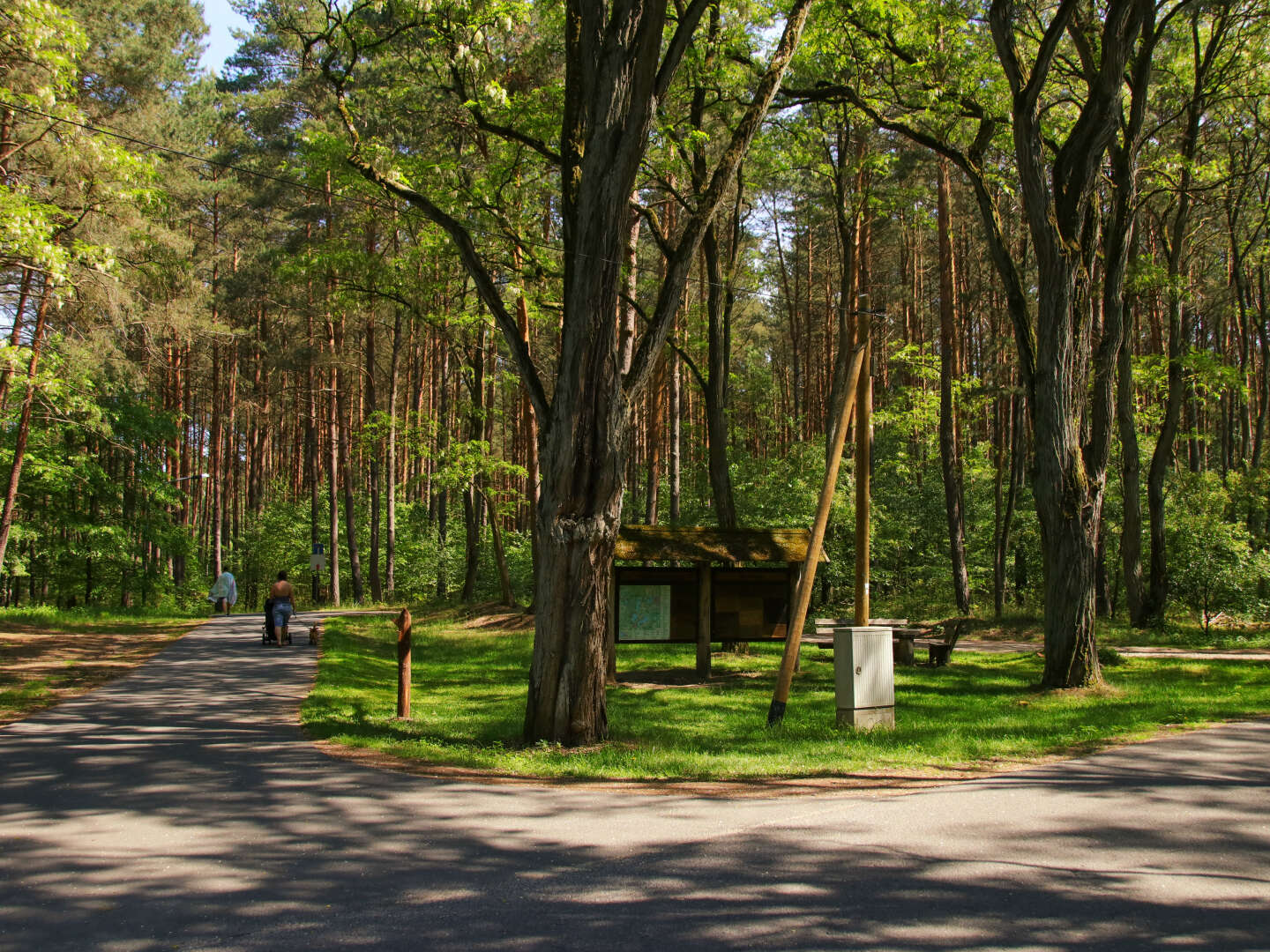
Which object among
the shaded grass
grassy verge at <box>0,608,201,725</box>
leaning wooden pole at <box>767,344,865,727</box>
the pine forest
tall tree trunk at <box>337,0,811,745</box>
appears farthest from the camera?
the shaded grass

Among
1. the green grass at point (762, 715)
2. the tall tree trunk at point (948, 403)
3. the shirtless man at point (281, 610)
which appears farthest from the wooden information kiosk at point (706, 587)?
the tall tree trunk at point (948, 403)

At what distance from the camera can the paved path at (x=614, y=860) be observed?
4.52m

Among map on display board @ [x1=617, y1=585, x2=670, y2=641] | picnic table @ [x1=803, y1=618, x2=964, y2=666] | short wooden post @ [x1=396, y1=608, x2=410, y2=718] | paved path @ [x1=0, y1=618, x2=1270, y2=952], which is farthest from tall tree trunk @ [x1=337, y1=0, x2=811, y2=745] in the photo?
picnic table @ [x1=803, y1=618, x2=964, y2=666]

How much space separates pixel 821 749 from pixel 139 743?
679 cm

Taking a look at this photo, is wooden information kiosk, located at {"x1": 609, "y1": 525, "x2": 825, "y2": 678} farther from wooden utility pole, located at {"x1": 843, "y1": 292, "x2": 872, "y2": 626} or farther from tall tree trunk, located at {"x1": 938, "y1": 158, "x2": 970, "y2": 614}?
tall tree trunk, located at {"x1": 938, "y1": 158, "x2": 970, "y2": 614}

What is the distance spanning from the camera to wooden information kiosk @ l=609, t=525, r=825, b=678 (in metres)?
14.4

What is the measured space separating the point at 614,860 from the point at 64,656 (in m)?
15.4

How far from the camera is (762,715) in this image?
40.2 ft

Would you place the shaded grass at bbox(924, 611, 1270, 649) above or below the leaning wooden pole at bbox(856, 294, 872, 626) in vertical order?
below

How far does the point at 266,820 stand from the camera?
654 centimetres

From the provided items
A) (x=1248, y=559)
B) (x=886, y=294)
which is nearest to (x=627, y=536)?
(x=1248, y=559)

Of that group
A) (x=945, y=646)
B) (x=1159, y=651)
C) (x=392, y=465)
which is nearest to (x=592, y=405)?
(x=945, y=646)

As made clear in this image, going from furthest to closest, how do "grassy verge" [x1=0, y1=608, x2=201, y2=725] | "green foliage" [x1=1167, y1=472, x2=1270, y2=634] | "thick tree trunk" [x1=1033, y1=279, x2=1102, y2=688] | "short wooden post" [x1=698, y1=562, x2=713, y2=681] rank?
1. "green foliage" [x1=1167, y1=472, x2=1270, y2=634]
2. "short wooden post" [x1=698, y1=562, x2=713, y2=681]
3. "thick tree trunk" [x1=1033, y1=279, x2=1102, y2=688]
4. "grassy verge" [x1=0, y1=608, x2=201, y2=725]

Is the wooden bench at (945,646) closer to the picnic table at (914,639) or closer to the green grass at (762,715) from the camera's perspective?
the picnic table at (914,639)
